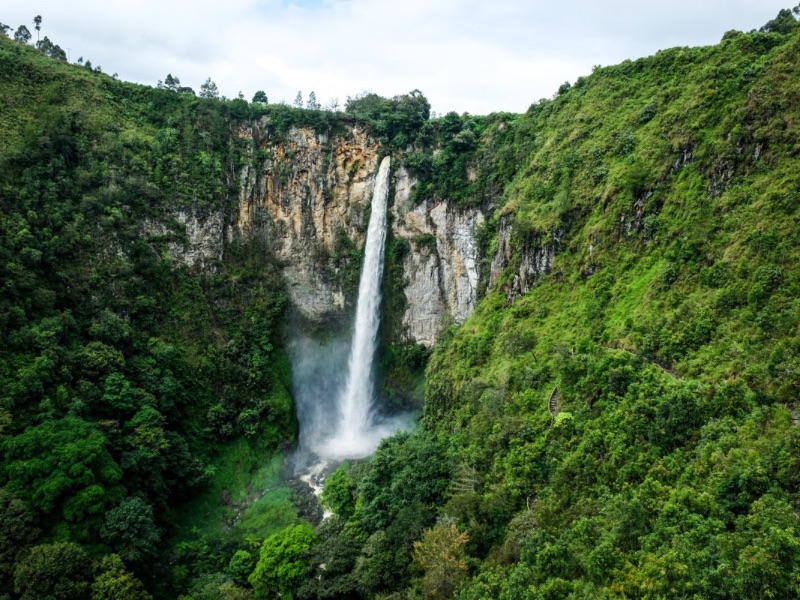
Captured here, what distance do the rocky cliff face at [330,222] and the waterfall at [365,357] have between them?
0.92 meters

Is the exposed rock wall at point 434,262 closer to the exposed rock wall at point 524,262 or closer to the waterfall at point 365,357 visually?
the waterfall at point 365,357

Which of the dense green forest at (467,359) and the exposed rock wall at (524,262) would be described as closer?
the dense green forest at (467,359)

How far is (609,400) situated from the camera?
56.5ft

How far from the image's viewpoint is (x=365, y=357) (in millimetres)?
39656

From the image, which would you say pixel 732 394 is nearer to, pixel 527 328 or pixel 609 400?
pixel 609 400

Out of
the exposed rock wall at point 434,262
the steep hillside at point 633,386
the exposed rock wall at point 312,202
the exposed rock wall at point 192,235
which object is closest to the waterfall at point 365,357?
the exposed rock wall at point 312,202

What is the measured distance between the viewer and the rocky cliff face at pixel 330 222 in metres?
40.3

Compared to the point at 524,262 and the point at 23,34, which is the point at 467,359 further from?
the point at 23,34

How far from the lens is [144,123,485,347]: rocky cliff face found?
40.3 meters

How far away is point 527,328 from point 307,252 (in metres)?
22.2

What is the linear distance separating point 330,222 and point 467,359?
19.4 meters

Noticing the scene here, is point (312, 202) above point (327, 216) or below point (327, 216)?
above

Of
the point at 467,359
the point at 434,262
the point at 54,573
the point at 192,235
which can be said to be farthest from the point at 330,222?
the point at 54,573

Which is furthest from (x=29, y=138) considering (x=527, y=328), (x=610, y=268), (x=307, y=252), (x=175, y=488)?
(x=610, y=268)
